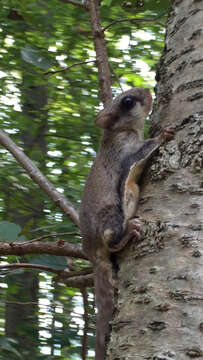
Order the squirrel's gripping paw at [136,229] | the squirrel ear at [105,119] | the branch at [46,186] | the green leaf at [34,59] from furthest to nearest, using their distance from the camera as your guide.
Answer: the squirrel ear at [105,119] → the green leaf at [34,59] → the branch at [46,186] → the squirrel's gripping paw at [136,229]

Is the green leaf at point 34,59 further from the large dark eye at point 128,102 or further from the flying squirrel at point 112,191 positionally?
the large dark eye at point 128,102

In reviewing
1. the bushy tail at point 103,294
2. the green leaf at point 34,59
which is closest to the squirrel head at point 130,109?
the green leaf at point 34,59

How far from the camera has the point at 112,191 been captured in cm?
300

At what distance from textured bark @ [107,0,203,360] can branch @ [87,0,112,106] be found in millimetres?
795

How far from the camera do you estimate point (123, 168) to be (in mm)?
3160

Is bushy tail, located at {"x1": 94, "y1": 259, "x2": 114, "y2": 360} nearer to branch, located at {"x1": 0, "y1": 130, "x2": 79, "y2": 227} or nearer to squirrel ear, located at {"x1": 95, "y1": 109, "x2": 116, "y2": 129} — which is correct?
branch, located at {"x1": 0, "y1": 130, "x2": 79, "y2": 227}

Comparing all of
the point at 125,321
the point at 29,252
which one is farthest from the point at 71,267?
the point at 125,321

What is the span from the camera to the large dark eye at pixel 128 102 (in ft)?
12.6

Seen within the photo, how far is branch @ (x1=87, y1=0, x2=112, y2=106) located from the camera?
322 cm

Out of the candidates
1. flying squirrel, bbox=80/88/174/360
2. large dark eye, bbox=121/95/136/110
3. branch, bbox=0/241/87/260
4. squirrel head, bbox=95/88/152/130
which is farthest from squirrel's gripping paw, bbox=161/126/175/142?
large dark eye, bbox=121/95/136/110

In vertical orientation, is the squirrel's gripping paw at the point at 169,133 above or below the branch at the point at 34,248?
above

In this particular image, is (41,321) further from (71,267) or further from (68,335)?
(71,267)

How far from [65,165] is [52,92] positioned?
110cm

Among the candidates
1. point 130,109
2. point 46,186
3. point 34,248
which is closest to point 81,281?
point 34,248
